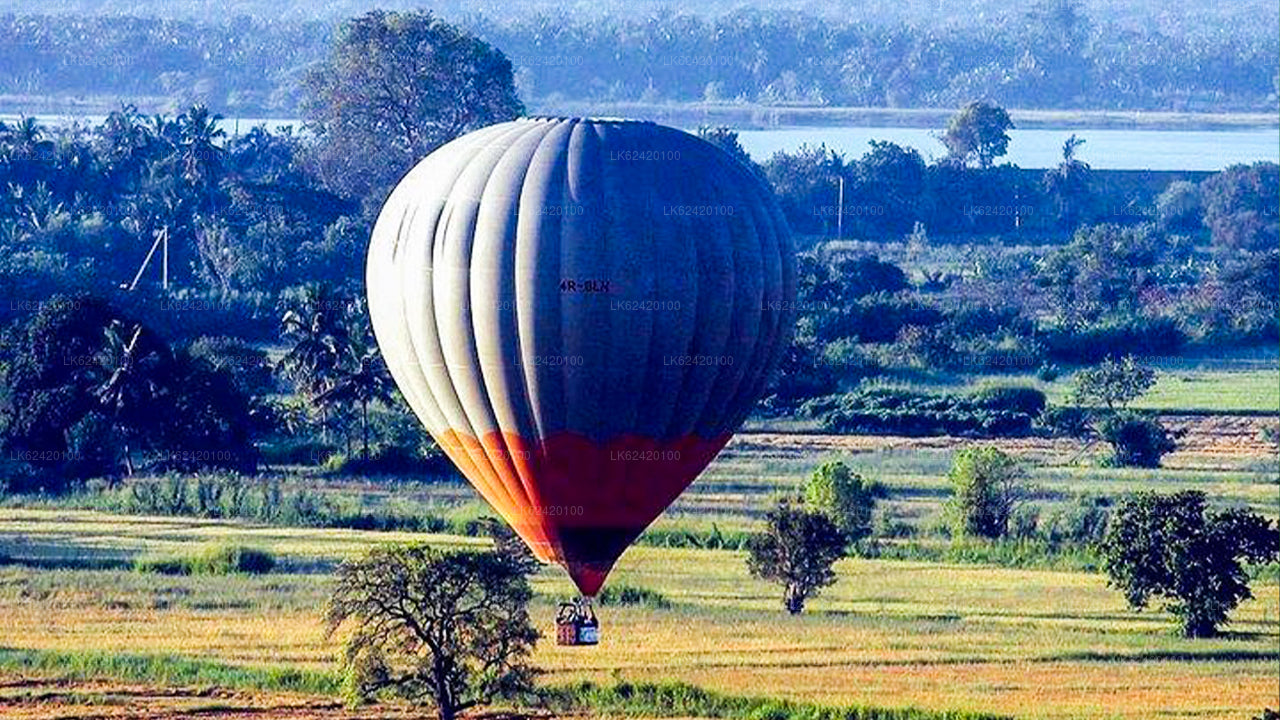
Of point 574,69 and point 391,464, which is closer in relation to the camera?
point 391,464

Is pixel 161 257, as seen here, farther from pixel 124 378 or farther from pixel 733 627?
pixel 733 627

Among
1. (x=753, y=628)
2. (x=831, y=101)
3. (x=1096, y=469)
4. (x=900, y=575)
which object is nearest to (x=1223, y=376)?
(x=1096, y=469)

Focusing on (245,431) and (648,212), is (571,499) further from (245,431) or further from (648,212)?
(245,431)

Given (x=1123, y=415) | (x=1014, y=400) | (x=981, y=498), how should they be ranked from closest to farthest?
(x=981, y=498), (x=1123, y=415), (x=1014, y=400)

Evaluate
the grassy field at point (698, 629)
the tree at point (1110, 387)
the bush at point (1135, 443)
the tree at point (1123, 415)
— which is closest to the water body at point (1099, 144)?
the tree at point (1123, 415)

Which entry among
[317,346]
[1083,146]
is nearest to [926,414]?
[317,346]

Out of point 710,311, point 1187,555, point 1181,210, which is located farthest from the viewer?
point 1181,210

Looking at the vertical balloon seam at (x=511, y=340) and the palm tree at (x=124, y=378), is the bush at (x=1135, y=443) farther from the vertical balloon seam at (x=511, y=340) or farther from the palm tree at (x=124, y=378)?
the vertical balloon seam at (x=511, y=340)
